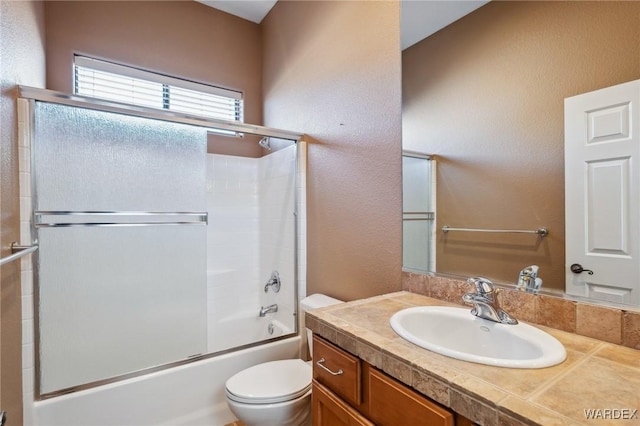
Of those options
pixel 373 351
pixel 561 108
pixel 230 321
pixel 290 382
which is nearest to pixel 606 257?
pixel 561 108

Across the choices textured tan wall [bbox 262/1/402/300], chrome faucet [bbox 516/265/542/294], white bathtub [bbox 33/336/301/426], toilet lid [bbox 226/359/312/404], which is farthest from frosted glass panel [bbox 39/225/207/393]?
chrome faucet [bbox 516/265/542/294]

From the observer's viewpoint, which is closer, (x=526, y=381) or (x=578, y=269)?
(x=526, y=381)

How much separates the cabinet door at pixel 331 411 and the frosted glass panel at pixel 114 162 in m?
1.46

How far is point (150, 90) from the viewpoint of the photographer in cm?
249

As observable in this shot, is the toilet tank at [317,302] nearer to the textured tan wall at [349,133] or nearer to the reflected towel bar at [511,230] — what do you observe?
the textured tan wall at [349,133]

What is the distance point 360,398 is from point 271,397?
655 millimetres

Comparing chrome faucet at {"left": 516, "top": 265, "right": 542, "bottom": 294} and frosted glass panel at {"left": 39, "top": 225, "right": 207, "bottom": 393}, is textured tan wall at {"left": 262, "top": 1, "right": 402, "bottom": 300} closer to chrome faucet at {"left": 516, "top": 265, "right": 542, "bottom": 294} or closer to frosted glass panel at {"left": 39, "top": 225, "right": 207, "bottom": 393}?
chrome faucet at {"left": 516, "top": 265, "right": 542, "bottom": 294}

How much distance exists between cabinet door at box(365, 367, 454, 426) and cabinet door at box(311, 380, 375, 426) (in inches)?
2.5

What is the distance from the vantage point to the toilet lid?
1394mm

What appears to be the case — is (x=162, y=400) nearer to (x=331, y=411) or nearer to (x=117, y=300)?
(x=117, y=300)

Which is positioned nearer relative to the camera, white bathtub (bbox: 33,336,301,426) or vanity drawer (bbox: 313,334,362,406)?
vanity drawer (bbox: 313,334,362,406)

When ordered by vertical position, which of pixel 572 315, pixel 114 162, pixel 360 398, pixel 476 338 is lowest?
pixel 360 398

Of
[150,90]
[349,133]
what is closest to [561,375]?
[349,133]

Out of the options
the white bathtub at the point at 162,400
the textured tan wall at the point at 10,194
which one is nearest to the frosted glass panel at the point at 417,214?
the white bathtub at the point at 162,400
